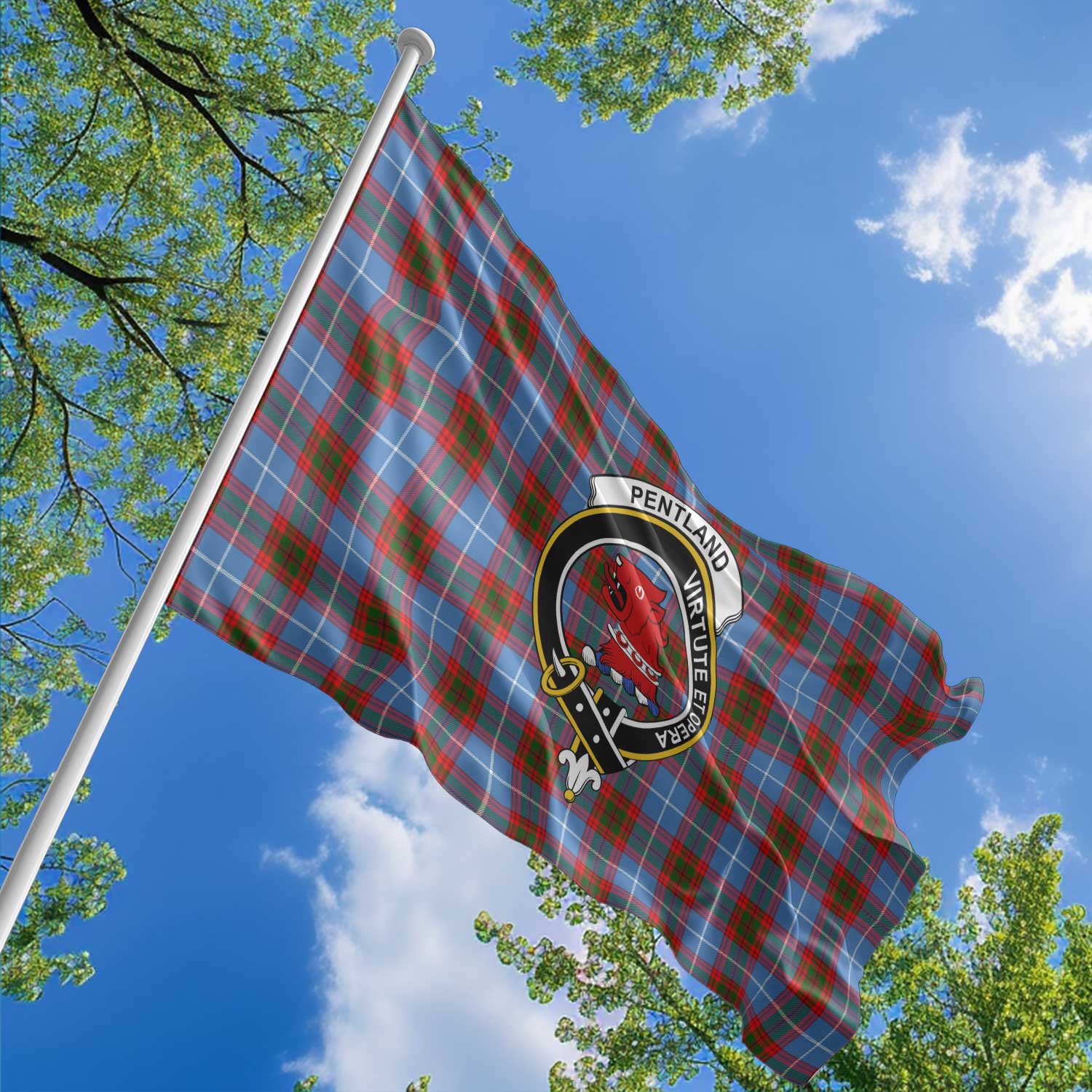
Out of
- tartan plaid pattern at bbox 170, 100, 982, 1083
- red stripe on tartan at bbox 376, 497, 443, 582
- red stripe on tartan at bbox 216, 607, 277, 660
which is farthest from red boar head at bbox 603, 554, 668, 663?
red stripe on tartan at bbox 216, 607, 277, 660

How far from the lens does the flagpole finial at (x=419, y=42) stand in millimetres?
5051

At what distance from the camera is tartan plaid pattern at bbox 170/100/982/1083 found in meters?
4.59

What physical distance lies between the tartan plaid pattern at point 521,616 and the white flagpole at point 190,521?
0.20 m

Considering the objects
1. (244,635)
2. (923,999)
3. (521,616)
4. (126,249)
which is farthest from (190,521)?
(923,999)

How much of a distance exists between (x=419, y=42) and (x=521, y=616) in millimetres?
3041

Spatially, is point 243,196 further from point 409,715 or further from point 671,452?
point 409,715

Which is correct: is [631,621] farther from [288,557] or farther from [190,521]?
[190,521]

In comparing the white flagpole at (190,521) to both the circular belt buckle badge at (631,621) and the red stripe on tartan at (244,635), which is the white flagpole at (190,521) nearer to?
the red stripe on tartan at (244,635)

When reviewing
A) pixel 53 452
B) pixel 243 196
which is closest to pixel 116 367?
pixel 53 452

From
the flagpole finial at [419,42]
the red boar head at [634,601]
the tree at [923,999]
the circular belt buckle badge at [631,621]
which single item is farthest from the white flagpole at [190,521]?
the tree at [923,999]

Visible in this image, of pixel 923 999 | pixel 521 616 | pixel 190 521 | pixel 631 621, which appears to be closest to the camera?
pixel 190 521

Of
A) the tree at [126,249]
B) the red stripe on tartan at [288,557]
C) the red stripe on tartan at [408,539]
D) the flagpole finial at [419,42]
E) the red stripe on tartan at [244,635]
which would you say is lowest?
the red stripe on tartan at [244,635]

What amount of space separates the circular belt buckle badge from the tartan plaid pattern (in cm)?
9

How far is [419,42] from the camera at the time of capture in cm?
506
